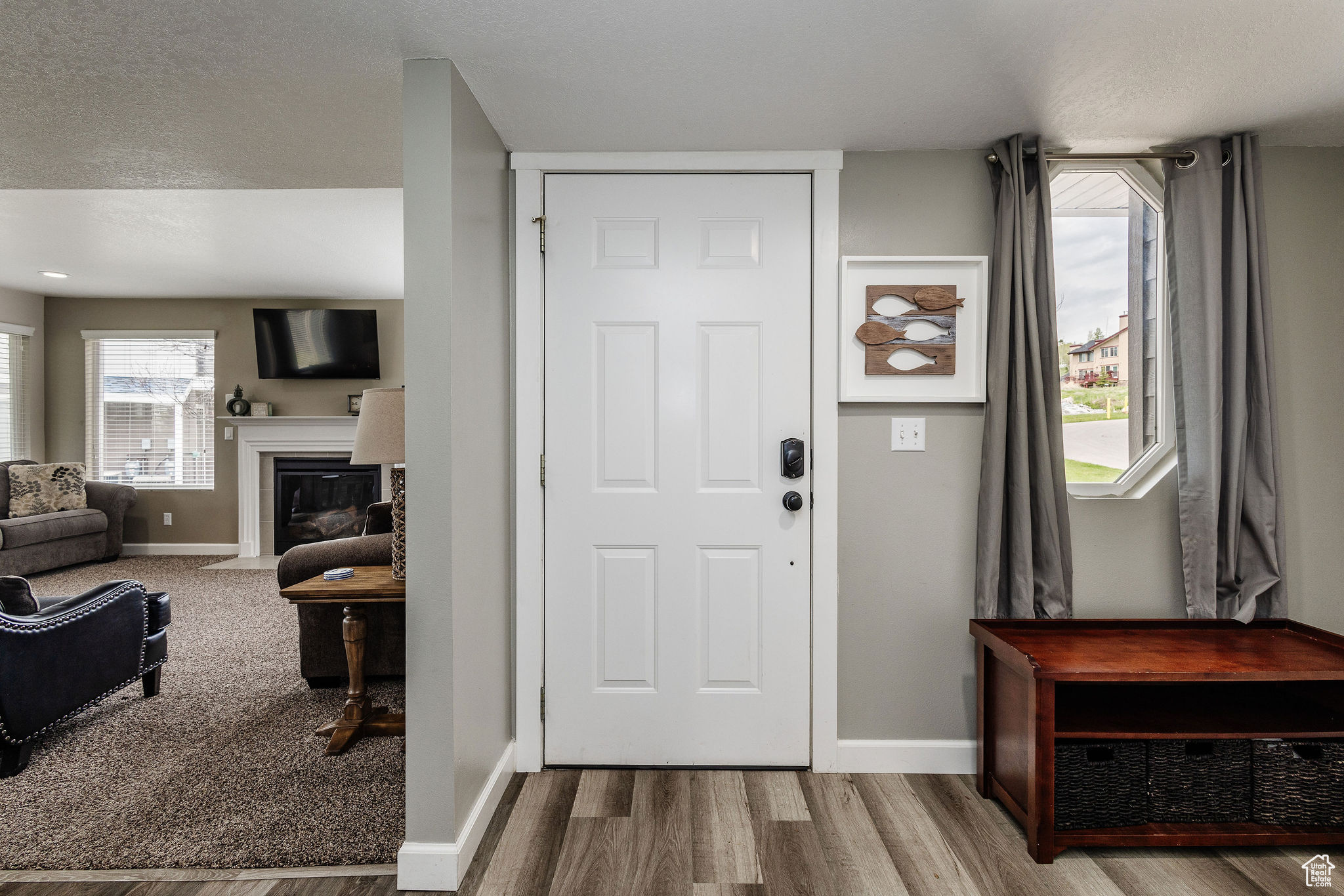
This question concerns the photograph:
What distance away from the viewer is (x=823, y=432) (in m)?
2.24

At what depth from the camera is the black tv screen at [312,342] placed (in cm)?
591

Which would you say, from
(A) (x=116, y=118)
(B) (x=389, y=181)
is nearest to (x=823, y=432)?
(B) (x=389, y=181)

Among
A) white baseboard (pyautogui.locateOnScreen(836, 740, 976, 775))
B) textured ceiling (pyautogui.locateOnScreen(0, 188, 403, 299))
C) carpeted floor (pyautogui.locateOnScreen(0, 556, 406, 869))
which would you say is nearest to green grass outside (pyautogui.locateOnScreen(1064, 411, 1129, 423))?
white baseboard (pyautogui.locateOnScreen(836, 740, 976, 775))

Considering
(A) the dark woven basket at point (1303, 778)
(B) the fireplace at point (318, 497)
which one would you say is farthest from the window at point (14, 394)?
(A) the dark woven basket at point (1303, 778)

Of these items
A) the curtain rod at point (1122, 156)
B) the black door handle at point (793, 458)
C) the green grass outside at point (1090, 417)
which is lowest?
the black door handle at point (793, 458)

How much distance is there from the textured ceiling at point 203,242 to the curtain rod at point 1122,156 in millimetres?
2877

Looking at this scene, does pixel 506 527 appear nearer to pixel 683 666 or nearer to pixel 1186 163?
pixel 683 666

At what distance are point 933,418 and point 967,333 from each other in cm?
31

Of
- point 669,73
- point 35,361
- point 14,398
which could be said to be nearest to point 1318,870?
point 669,73

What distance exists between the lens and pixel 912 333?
2234 millimetres

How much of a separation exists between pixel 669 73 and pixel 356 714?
8.14ft

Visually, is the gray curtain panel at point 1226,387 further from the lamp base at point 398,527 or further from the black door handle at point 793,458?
the lamp base at point 398,527

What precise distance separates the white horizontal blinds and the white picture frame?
7414mm

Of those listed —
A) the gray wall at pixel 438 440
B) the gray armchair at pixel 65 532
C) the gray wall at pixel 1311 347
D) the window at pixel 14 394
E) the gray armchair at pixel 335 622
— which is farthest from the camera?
the window at pixel 14 394
